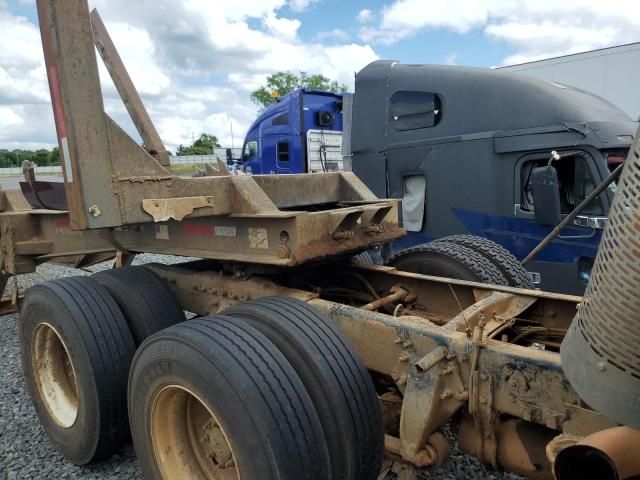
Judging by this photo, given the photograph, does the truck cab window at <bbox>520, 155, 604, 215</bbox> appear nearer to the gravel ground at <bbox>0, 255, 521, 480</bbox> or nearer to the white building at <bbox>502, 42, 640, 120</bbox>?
the gravel ground at <bbox>0, 255, 521, 480</bbox>

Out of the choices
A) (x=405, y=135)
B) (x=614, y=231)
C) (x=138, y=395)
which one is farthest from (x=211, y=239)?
(x=405, y=135)

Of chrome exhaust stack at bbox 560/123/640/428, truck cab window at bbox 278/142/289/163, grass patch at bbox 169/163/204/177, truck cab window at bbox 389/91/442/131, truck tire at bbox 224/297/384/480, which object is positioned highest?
truck cab window at bbox 389/91/442/131

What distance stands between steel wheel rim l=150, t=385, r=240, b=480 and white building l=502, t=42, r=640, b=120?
8.16 metres

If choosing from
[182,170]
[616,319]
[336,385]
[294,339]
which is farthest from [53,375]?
[182,170]

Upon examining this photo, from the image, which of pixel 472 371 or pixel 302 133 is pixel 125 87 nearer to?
pixel 472 371

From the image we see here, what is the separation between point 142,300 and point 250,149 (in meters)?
7.06

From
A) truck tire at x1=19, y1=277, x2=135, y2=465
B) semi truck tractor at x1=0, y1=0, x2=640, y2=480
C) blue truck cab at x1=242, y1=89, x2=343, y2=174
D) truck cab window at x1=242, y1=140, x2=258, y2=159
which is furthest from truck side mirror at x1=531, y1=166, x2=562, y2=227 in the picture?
truck cab window at x1=242, y1=140, x2=258, y2=159

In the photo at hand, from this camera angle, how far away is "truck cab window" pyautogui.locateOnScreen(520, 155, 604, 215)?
14.9 feet

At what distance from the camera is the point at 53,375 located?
3.30m

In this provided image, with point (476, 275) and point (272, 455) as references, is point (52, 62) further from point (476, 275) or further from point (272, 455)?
point (476, 275)

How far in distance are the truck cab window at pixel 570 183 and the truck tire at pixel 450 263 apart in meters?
1.70

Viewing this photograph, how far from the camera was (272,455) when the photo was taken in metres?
1.87

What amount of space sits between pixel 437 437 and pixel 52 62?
237 centimetres

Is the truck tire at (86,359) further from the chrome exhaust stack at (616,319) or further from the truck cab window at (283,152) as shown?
the truck cab window at (283,152)
